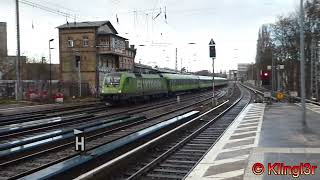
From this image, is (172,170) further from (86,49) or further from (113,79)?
(86,49)

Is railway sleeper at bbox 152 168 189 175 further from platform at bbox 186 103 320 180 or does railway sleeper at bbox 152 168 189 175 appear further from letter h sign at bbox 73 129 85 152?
letter h sign at bbox 73 129 85 152

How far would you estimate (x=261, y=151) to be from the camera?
12.2 meters

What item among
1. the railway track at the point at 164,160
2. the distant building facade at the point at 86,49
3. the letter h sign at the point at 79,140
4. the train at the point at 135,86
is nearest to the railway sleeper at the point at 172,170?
the railway track at the point at 164,160

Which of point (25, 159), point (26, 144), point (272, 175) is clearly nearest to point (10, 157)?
point (25, 159)

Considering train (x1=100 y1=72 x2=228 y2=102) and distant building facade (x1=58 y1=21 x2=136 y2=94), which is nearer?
train (x1=100 y1=72 x2=228 y2=102)

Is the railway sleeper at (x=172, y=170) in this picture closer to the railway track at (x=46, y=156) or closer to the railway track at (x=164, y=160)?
the railway track at (x=164, y=160)

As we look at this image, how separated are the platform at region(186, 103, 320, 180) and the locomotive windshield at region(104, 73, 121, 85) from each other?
1738cm

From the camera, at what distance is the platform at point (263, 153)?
9594 mm

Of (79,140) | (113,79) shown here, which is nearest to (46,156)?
(79,140)

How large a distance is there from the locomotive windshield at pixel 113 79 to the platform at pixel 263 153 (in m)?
17.4

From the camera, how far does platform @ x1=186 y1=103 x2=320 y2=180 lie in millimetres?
9594

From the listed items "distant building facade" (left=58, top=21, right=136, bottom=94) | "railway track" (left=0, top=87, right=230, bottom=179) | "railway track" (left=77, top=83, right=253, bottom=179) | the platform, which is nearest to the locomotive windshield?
"railway track" (left=0, top=87, right=230, bottom=179)

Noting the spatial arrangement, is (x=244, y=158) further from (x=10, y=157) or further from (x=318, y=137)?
(x=10, y=157)

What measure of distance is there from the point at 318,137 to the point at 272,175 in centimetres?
637
